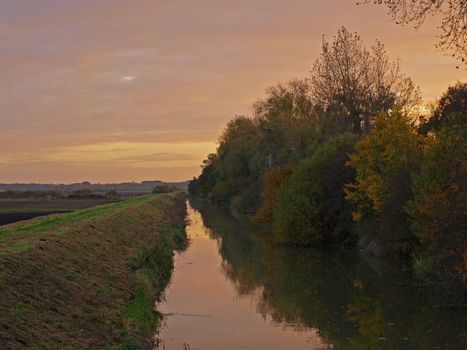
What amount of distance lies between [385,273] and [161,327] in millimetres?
12845

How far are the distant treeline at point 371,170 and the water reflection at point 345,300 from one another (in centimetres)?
138

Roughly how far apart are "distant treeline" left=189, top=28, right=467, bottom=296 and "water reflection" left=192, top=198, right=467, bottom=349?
1.38 metres

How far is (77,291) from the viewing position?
56.4 ft

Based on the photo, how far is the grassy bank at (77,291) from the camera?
1308 centimetres

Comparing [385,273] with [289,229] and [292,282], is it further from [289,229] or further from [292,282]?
[289,229]

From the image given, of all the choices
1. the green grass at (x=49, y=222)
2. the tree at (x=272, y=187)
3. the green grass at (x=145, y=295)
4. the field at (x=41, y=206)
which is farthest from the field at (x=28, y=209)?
the green grass at (x=145, y=295)

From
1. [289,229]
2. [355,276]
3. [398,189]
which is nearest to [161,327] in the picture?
[355,276]

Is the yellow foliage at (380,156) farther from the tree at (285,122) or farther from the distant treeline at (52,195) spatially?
the distant treeline at (52,195)

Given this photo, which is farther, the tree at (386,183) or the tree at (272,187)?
the tree at (272,187)

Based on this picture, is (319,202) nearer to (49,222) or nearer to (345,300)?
(49,222)

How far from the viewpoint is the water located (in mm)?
15852

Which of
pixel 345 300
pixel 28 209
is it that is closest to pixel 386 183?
pixel 345 300

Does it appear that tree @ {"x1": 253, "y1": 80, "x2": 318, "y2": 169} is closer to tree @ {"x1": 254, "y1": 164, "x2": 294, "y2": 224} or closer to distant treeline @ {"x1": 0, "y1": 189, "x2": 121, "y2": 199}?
tree @ {"x1": 254, "y1": 164, "x2": 294, "y2": 224}

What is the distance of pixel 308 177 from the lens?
127 feet
